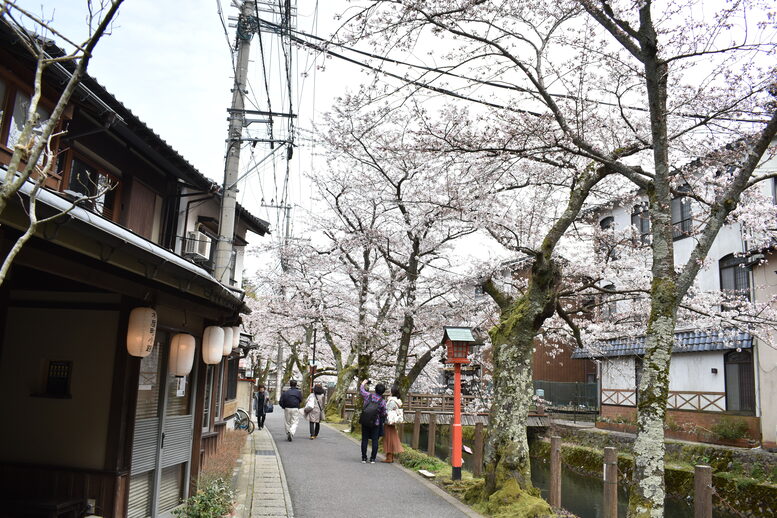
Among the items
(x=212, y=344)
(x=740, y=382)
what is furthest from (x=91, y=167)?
(x=740, y=382)

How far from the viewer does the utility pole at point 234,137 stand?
1138 centimetres

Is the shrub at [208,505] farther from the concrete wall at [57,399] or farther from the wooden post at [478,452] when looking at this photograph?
the wooden post at [478,452]

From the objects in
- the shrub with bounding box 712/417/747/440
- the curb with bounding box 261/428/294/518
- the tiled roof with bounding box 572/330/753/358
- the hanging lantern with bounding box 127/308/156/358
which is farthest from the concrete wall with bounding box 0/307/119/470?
the shrub with bounding box 712/417/747/440

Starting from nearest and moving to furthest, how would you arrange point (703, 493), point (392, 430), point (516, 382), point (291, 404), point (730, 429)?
point (703, 493) < point (516, 382) < point (392, 430) < point (291, 404) < point (730, 429)

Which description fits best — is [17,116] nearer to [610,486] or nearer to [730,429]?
[610,486]

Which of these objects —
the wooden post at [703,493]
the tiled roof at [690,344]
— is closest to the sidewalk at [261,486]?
the wooden post at [703,493]

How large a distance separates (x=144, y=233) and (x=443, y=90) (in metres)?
8.92

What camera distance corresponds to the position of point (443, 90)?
886cm

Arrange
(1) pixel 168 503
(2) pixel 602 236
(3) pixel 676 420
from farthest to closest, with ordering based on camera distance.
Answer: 1. (3) pixel 676 420
2. (2) pixel 602 236
3. (1) pixel 168 503

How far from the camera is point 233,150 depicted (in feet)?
39.6

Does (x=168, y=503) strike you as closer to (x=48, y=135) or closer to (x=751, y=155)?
(x=48, y=135)

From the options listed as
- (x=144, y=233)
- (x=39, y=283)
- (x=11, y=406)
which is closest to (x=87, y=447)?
(x=11, y=406)

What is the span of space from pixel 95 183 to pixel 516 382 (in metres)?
8.54

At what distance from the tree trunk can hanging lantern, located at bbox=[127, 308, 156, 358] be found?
6393 mm
